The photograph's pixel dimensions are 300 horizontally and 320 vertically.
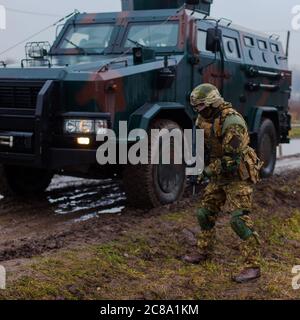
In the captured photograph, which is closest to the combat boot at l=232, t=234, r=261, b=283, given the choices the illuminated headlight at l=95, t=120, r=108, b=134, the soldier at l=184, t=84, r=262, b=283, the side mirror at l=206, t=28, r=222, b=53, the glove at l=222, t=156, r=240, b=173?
the soldier at l=184, t=84, r=262, b=283

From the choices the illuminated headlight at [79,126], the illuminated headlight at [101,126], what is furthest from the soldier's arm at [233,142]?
the illuminated headlight at [79,126]

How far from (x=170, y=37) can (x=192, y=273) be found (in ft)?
11.7

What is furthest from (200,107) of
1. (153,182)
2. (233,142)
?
(153,182)

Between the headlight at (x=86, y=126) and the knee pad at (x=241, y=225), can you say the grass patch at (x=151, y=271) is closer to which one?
the knee pad at (x=241, y=225)

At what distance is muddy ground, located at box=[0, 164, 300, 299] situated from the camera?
14.7ft

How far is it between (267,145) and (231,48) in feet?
5.92

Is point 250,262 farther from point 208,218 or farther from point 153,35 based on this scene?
point 153,35

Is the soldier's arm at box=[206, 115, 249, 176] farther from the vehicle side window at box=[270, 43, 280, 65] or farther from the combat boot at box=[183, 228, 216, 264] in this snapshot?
the vehicle side window at box=[270, 43, 280, 65]

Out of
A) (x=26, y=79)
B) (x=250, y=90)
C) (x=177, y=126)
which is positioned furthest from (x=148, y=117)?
(x=250, y=90)

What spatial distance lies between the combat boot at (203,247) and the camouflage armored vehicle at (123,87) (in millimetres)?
1447

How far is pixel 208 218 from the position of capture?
206 inches

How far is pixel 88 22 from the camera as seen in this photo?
832 centimetres

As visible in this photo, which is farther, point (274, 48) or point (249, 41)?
point (274, 48)

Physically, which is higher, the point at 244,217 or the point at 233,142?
the point at 233,142
